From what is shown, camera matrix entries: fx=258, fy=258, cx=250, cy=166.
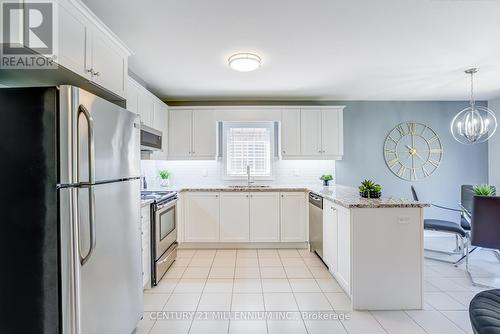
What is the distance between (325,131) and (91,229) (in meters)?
3.85

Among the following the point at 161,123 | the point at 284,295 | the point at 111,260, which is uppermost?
the point at 161,123

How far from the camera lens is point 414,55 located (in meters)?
2.83

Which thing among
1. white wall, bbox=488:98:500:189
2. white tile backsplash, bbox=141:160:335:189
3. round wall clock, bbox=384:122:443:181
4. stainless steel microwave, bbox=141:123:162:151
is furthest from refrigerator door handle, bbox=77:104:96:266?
white wall, bbox=488:98:500:189

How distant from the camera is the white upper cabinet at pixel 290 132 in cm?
440

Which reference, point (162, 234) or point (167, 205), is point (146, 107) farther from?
point (162, 234)

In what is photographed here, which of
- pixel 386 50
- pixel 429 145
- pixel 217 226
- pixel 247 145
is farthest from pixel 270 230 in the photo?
pixel 429 145

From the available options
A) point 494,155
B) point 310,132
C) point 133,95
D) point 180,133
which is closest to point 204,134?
point 180,133

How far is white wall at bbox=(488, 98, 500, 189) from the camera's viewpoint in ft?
15.1

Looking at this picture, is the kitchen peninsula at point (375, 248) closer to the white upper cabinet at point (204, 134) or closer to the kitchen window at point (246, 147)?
the white upper cabinet at point (204, 134)

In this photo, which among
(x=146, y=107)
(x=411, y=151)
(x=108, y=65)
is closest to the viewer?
(x=108, y=65)

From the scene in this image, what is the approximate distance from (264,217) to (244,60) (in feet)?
7.70

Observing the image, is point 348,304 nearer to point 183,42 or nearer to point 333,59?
point 333,59

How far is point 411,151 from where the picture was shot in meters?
4.75

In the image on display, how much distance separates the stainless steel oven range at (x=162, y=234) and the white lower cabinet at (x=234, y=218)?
2.72ft
